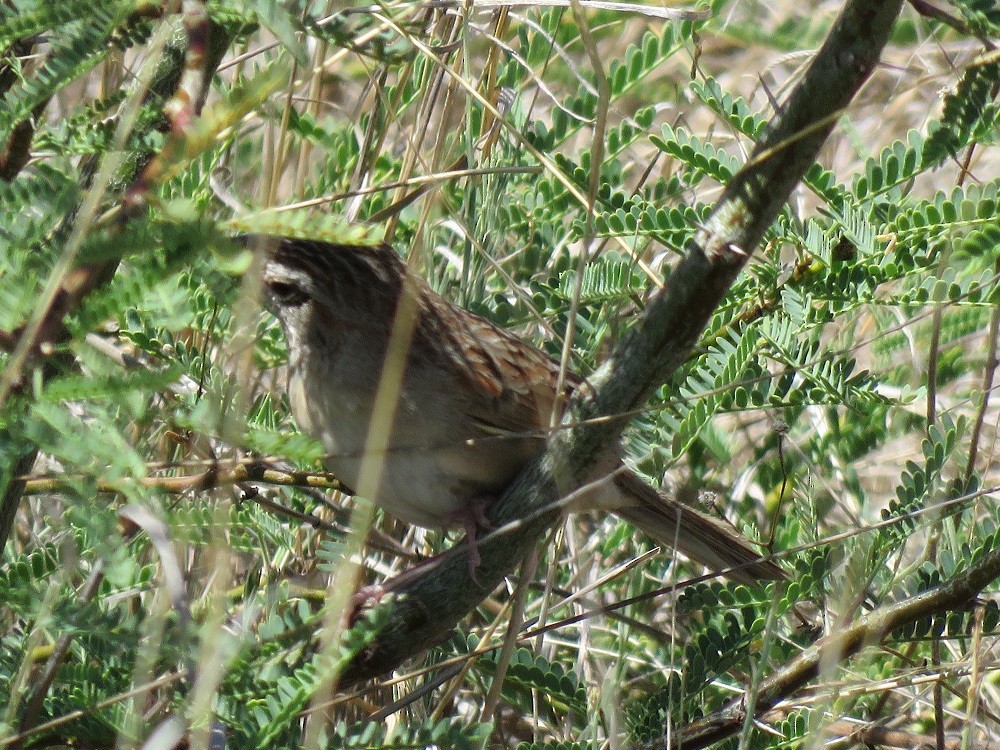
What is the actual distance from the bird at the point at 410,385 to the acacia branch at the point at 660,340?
27cm

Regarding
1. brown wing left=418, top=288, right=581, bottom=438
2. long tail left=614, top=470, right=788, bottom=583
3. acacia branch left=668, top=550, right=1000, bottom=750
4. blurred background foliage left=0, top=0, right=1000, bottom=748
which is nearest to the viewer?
blurred background foliage left=0, top=0, right=1000, bottom=748

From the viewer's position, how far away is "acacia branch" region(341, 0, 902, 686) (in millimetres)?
2039

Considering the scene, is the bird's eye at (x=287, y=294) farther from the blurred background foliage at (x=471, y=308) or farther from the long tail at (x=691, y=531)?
the long tail at (x=691, y=531)

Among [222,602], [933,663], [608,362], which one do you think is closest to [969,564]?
[933,663]

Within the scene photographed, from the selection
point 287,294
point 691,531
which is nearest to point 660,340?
point 287,294

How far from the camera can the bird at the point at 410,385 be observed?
3.09m

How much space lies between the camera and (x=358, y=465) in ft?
9.69

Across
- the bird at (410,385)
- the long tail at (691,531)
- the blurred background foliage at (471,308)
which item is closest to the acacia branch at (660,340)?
the blurred background foliage at (471,308)

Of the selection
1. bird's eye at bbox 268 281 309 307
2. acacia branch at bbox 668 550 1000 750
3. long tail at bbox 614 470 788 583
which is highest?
bird's eye at bbox 268 281 309 307

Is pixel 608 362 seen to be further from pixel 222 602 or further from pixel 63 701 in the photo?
pixel 63 701

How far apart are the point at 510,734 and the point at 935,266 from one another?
2052mm

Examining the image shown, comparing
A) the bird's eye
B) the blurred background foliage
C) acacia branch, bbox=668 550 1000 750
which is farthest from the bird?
acacia branch, bbox=668 550 1000 750

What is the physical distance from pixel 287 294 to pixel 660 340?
1.29m

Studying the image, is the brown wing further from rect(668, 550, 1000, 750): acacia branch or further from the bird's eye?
rect(668, 550, 1000, 750): acacia branch
